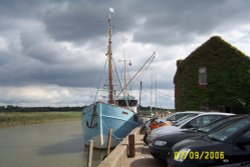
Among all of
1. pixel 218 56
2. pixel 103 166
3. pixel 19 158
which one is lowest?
pixel 19 158

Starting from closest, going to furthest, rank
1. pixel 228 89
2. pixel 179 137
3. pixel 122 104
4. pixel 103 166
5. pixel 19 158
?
pixel 103 166 → pixel 179 137 → pixel 19 158 → pixel 228 89 → pixel 122 104

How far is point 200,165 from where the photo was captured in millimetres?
7469

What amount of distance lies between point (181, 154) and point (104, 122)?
63.4 feet

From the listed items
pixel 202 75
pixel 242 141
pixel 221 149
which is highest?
pixel 202 75

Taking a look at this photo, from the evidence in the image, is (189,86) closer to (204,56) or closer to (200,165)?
(204,56)

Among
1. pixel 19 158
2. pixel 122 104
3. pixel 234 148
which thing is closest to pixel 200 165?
pixel 234 148

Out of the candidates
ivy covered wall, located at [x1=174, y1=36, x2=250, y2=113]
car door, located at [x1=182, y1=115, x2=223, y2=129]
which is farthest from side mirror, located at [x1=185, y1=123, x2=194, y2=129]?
ivy covered wall, located at [x1=174, y1=36, x2=250, y2=113]

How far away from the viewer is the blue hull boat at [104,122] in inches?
1057

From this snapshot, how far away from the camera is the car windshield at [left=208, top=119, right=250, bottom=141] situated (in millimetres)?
7547

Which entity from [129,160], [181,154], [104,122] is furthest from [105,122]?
[181,154]

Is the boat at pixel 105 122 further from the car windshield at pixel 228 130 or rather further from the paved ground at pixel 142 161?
the car windshield at pixel 228 130

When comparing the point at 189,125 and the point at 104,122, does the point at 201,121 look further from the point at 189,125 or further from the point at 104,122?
the point at 104,122

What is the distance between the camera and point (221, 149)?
7.35 metres

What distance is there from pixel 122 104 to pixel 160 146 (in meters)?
22.4
